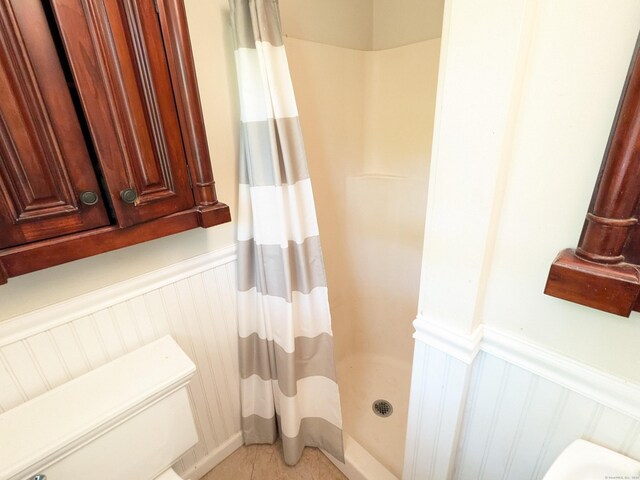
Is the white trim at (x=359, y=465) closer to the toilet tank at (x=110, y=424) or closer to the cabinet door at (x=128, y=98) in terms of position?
the toilet tank at (x=110, y=424)

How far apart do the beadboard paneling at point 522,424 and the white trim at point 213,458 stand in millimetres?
983

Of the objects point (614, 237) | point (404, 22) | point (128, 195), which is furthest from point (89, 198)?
point (404, 22)

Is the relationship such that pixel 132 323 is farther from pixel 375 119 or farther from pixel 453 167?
pixel 375 119

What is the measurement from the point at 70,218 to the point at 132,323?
410 millimetres

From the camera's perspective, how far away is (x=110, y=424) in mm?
807

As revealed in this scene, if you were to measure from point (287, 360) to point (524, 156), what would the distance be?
1016 millimetres

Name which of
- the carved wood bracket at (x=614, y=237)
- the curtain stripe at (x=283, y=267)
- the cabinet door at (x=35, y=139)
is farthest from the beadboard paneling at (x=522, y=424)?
the cabinet door at (x=35, y=139)

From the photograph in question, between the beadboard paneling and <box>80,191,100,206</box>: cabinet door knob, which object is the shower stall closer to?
the beadboard paneling

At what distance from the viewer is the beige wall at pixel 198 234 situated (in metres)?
0.79

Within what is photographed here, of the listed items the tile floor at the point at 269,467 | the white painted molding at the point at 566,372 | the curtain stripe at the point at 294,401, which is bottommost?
the tile floor at the point at 269,467

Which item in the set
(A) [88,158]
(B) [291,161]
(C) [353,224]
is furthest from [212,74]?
Result: (C) [353,224]

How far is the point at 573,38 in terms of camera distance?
52 centimetres

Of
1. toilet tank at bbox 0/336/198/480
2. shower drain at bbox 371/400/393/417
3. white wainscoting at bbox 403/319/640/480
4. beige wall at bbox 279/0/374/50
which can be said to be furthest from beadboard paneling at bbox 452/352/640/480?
beige wall at bbox 279/0/374/50

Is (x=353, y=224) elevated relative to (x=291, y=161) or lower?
lower
